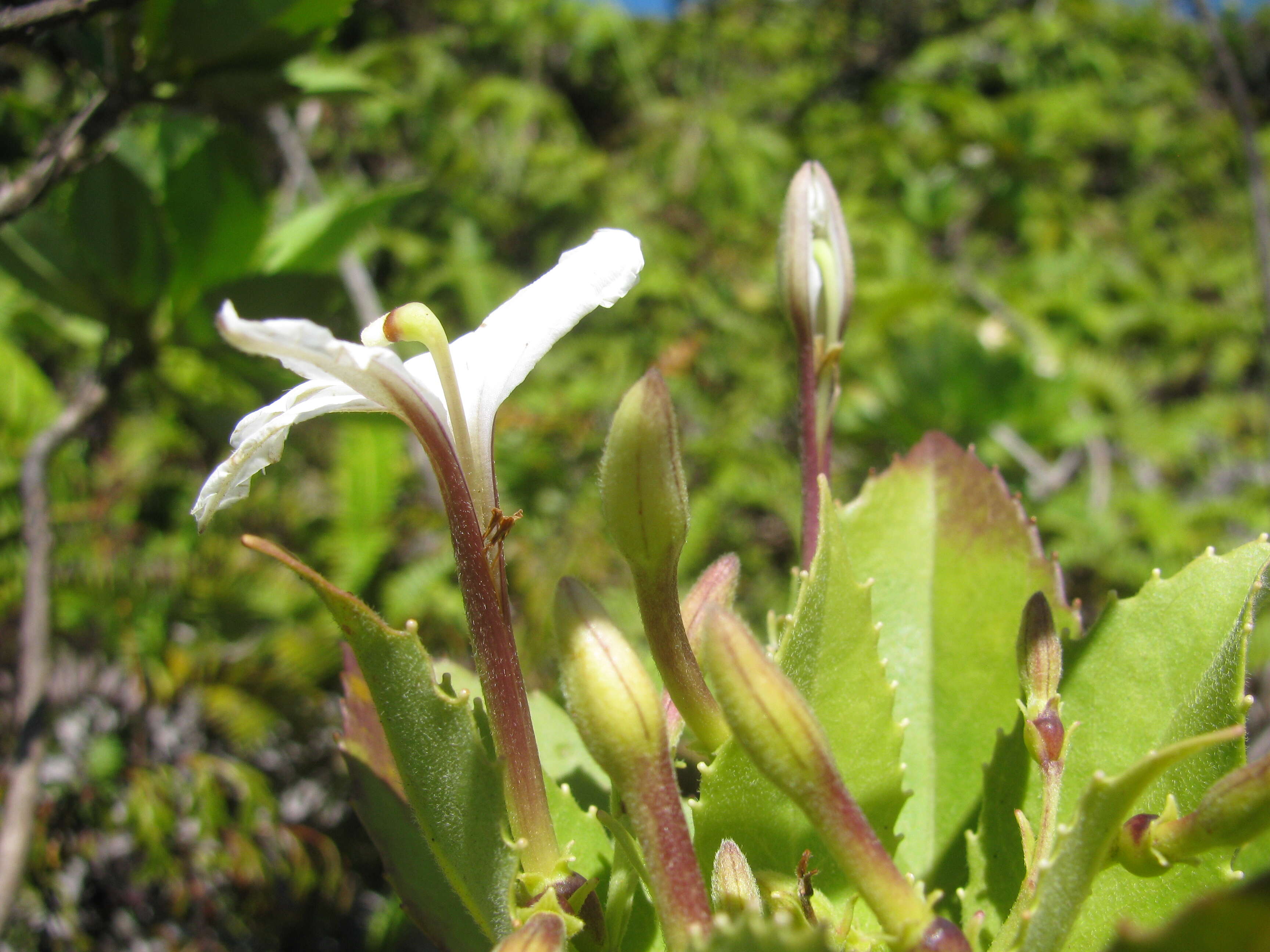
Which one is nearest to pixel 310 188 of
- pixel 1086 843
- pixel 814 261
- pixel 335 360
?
pixel 814 261

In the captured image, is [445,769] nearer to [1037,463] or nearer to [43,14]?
[43,14]

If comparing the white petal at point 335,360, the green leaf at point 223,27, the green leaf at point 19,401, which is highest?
the green leaf at point 223,27

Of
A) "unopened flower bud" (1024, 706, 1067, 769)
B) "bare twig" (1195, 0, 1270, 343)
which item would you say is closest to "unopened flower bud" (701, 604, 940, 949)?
"unopened flower bud" (1024, 706, 1067, 769)

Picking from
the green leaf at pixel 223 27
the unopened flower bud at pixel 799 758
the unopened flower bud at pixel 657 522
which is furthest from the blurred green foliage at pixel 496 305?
the unopened flower bud at pixel 799 758

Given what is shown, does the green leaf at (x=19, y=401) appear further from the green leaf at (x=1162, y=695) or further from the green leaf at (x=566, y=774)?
the green leaf at (x=1162, y=695)

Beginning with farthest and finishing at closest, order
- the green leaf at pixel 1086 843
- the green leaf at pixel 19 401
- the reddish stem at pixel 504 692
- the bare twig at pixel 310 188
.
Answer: the green leaf at pixel 19 401 < the bare twig at pixel 310 188 < the reddish stem at pixel 504 692 < the green leaf at pixel 1086 843

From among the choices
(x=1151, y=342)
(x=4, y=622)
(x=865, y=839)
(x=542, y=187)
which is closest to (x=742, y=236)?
(x=542, y=187)

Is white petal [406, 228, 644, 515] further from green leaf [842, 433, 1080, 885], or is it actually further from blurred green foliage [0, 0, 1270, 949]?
blurred green foliage [0, 0, 1270, 949]

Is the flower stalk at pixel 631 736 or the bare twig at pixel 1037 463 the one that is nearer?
the flower stalk at pixel 631 736

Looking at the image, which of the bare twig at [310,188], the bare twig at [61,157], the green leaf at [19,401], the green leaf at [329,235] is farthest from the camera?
the green leaf at [19,401]
